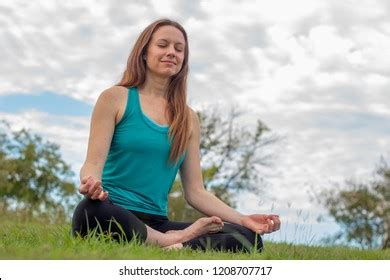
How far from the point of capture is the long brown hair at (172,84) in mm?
4945

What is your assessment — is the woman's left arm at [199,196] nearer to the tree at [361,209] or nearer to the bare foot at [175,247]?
the bare foot at [175,247]

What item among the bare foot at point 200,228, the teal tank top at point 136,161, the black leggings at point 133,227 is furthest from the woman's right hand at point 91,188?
the bare foot at point 200,228

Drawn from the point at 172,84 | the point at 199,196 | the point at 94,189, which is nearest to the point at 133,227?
the point at 94,189

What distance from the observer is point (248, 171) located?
30.8 m

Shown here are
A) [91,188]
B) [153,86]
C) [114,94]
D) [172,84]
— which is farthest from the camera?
[172,84]

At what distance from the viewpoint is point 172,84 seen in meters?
5.17

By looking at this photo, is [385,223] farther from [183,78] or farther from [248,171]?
[183,78]

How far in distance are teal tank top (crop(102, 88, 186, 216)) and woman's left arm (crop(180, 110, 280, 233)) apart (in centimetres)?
35

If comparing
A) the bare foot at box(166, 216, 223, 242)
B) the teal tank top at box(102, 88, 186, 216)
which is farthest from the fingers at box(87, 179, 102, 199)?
the bare foot at box(166, 216, 223, 242)

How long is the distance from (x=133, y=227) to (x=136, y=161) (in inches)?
22.5

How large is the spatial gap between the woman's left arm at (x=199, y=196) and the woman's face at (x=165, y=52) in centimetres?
49

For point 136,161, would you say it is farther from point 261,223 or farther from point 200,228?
point 261,223

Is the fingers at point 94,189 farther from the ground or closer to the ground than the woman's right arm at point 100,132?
closer to the ground
